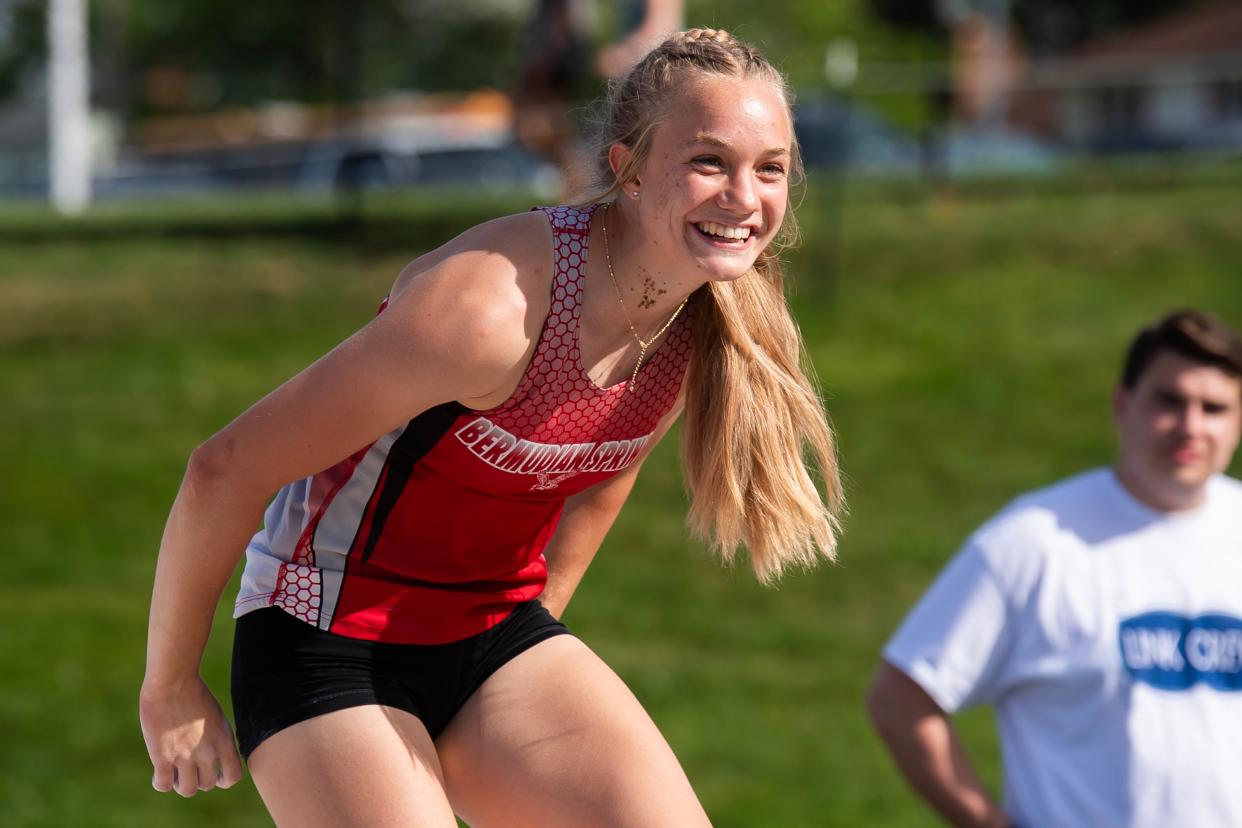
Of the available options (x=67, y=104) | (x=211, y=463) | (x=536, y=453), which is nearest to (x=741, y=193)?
(x=536, y=453)

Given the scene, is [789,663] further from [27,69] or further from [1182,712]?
[27,69]

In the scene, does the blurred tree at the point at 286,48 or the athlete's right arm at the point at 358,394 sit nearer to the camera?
the athlete's right arm at the point at 358,394

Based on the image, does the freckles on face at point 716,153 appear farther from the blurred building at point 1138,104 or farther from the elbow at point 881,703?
the blurred building at point 1138,104

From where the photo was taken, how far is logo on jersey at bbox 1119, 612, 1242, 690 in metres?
4.16

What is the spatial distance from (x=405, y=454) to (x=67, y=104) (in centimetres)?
2134

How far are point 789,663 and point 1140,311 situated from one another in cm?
540

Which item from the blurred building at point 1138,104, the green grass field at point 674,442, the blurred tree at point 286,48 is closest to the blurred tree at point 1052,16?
the blurred tree at point 286,48

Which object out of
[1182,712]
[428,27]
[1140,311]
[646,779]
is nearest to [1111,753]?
[1182,712]

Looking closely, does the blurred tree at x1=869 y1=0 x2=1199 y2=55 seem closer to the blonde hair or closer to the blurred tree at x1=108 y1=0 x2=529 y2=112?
the blurred tree at x1=108 y1=0 x2=529 y2=112

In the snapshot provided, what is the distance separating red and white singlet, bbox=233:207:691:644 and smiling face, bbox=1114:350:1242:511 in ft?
6.58

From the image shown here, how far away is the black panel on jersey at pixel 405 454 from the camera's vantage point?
2.55 meters

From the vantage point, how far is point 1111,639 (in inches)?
165

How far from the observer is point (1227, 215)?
14.3 meters

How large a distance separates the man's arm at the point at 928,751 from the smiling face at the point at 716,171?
84.5 inches
